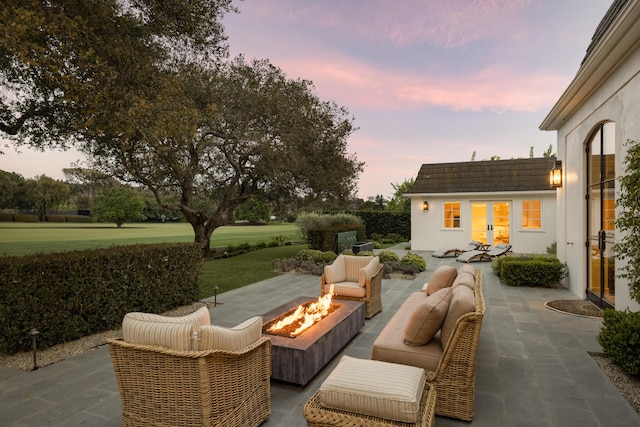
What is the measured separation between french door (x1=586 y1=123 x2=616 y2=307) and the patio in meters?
1.01

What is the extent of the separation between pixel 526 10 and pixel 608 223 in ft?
18.5

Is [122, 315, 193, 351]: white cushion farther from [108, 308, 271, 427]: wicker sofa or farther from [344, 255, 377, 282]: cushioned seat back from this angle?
[344, 255, 377, 282]: cushioned seat back

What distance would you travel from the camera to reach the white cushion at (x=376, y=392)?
2.11 m

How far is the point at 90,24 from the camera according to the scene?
5.46m

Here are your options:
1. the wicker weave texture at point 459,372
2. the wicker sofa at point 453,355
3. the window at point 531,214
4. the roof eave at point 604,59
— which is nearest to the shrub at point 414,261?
the roof eave at point 604,59

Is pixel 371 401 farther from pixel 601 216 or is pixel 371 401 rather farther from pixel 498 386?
pixel 601 216

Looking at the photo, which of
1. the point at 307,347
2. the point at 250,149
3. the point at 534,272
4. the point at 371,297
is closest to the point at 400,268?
the point at 534,272

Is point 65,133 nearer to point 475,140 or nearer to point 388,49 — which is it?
point 388,49

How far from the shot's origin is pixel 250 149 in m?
12.4

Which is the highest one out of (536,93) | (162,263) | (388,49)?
(388,49)

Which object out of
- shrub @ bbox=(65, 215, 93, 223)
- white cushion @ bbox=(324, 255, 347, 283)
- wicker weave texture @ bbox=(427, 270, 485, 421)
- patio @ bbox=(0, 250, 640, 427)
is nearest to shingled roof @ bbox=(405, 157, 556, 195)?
patio @ bbox=(0, 250, 640, 427)

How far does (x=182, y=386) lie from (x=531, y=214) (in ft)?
50.7

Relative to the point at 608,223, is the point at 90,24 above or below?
above

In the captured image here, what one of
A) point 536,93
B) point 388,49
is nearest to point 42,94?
point 388,49
